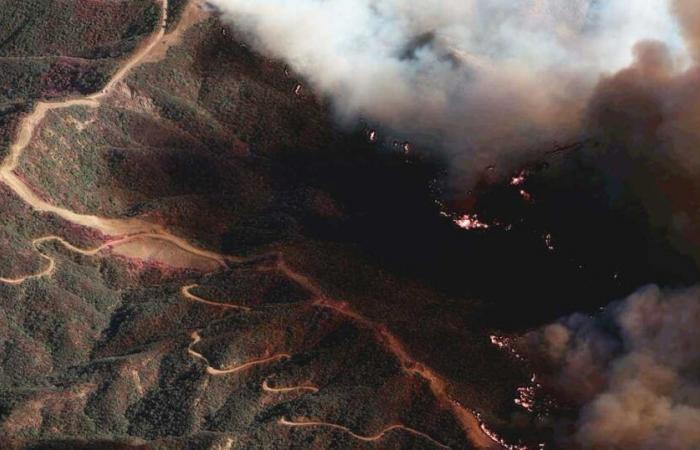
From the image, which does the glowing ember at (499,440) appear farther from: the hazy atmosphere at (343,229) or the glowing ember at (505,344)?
the glowing ember at (505,344)

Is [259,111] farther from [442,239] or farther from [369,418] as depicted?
[369,418]

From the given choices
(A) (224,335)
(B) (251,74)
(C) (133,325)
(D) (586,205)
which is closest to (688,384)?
(D) (586,205)

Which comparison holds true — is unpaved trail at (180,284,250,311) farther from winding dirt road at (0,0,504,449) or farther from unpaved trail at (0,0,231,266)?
unpaved trail at (0,0,231,266)

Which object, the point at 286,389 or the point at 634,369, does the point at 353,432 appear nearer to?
the point at 286,389

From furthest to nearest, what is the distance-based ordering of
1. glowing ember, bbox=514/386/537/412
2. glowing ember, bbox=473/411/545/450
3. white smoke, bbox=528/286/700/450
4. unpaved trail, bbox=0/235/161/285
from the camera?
1. unpaved trail, bbox=0/235/161/285
2. glowing ember, bbox=514/386/537/412
3. glowing ember, bbox=473/411/545/450
4. white smoke, bbox=528/286/700/450

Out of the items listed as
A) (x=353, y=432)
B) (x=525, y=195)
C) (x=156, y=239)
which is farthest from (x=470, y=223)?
(x=156, y=239)

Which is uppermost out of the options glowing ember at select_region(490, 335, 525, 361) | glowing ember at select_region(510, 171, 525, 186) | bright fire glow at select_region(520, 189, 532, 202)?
→ glowing ember at select_region(510, 171, 525, 186)

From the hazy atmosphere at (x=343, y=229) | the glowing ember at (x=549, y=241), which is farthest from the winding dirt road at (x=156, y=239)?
the glowing ember at (x=549, y=241)

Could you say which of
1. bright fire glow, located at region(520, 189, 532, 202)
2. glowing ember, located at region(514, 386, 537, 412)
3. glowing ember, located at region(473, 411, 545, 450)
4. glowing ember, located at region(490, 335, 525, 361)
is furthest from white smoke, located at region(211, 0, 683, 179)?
glowing ember, located at region(473, 411, 545, 450)
